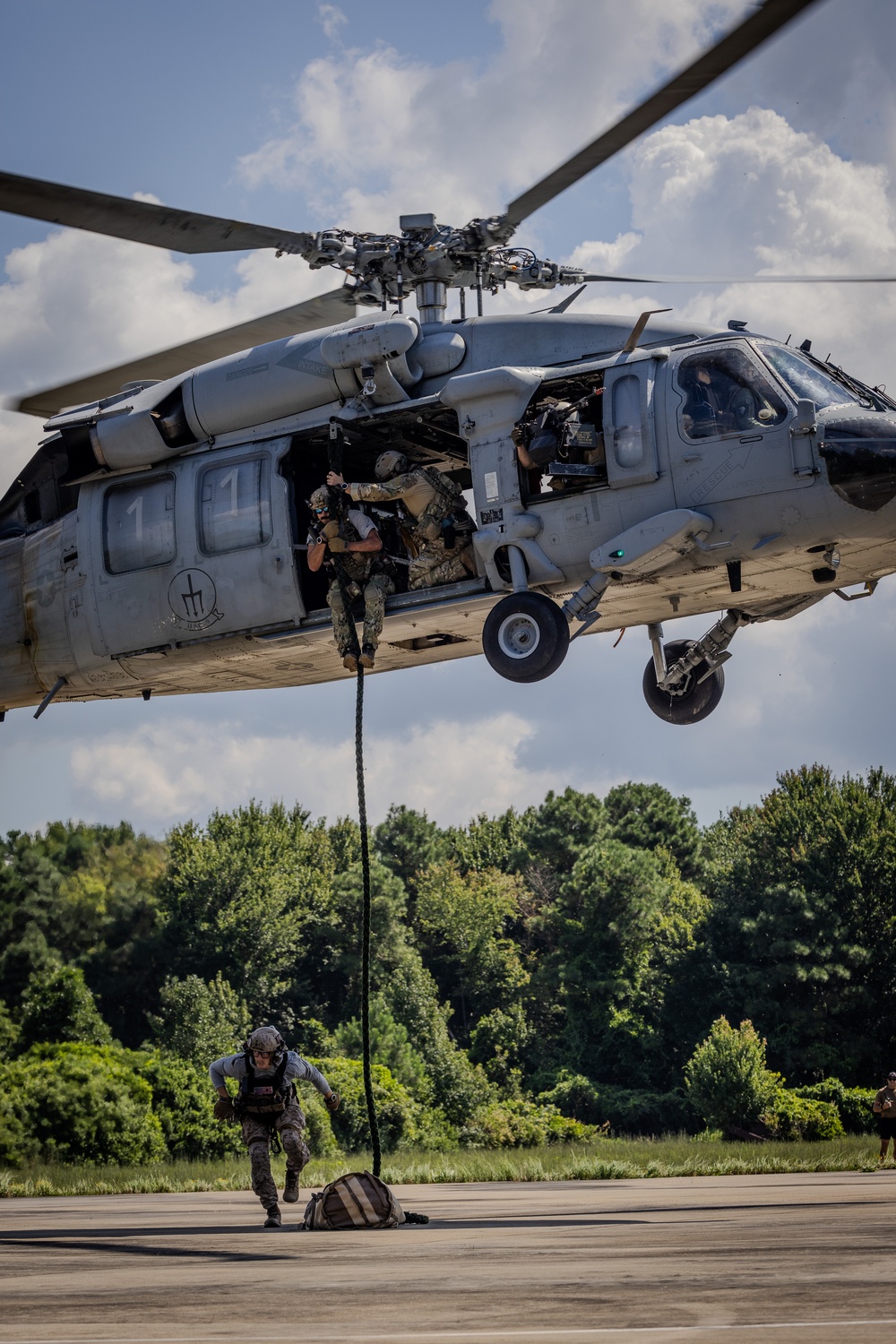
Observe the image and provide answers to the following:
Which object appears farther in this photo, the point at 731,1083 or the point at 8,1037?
the point at 731,1083

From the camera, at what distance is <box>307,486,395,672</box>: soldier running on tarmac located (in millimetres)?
12562

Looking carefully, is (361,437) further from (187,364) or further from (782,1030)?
(782,1030)

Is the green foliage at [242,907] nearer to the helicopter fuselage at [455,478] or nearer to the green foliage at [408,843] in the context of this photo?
the green foliage at [408,843]

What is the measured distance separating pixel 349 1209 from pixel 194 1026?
39.5 meters

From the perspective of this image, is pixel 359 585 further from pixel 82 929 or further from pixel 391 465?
pixel 82 929

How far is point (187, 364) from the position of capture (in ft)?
50.1

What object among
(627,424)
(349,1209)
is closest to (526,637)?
(627,424)

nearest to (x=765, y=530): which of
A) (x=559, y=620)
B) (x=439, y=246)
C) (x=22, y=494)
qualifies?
(x=559, y=620)

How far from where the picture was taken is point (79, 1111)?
24859 mm

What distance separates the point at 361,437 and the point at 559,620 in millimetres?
2722

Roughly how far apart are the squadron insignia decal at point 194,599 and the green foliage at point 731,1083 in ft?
92.2

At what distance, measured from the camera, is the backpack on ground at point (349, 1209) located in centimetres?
833

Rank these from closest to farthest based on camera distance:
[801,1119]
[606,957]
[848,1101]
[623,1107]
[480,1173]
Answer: [480,1173]
[801,1119]
[848,1101]
[623,1107]
[606,957]

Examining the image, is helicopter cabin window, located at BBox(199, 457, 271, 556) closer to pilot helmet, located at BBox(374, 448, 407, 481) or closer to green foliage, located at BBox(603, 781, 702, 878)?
pilot helmet, located at BBox(374, 448, 407, 481)
